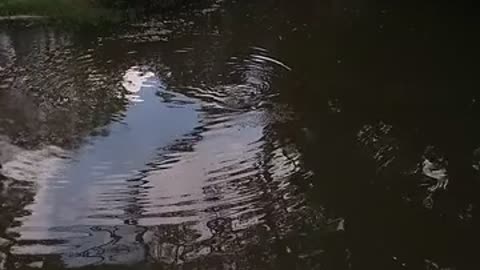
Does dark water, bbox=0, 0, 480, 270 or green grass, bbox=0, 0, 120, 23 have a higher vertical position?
green grass, bbox=0, 0, 120, 23

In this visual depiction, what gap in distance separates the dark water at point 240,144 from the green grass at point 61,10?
26 cm

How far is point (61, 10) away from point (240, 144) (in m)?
3.16

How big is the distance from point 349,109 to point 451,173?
1075 mm

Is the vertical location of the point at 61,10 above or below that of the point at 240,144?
above

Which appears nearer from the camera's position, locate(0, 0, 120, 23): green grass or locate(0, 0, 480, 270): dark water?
locate(0, 0, 480, 270): dark water

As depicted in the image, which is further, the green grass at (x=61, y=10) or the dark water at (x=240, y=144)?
the green grass at (x=61, y=10)

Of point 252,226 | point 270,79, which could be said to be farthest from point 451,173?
point 270,79

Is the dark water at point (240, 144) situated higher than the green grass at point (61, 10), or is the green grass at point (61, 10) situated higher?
the green grass at point (61, 10)

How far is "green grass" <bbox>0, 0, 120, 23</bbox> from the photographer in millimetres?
7539

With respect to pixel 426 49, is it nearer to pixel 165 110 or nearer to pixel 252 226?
pixel 165 110

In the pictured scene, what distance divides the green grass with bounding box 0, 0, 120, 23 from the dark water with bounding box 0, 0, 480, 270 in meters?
0.26

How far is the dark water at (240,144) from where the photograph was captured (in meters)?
4.41

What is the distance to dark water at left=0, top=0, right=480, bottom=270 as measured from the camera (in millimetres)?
4406

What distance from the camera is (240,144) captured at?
5.41 meters
